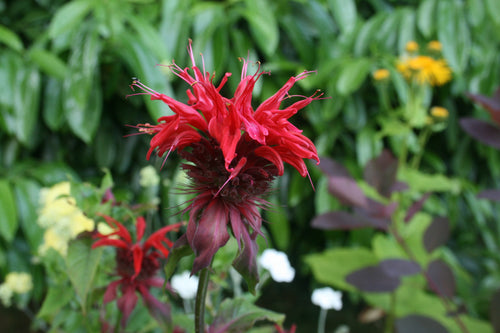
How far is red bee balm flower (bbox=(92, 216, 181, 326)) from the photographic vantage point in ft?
1.38

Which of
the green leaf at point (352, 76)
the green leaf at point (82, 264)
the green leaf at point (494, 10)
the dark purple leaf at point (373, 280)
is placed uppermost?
the green leaf at point (494, 10)

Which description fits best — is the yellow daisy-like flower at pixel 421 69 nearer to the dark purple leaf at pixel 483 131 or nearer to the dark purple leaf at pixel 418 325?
the dark purple leaf at pixel 483 131

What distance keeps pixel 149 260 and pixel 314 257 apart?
0.72m

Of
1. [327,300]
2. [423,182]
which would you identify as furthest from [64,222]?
[423,182]

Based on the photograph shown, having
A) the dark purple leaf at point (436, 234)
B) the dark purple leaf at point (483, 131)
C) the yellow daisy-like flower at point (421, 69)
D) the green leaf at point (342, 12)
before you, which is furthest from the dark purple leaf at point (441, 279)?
the green leaf at point (342, 12)

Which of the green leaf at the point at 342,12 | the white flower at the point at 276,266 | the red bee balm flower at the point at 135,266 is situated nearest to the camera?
the red bee balm flower at the point at 135,266

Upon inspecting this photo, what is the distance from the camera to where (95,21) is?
104 cm

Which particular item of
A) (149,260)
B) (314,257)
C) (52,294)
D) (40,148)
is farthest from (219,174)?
(40,148)

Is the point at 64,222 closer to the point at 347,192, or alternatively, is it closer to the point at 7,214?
the point at 347,192

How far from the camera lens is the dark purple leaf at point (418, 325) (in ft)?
2.36

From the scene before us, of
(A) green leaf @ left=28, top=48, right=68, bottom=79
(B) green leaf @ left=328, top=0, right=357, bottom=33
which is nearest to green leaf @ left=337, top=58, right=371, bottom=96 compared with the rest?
(B) green leaf @ left=328, top=0, right=357, bottom=33

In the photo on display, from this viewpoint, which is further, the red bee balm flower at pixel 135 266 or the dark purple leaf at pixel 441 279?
the dark purple leaf at pixel 441 279

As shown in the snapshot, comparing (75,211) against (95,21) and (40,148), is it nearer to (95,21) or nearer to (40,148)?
(95,21)

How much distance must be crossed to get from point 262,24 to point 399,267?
653 mm
